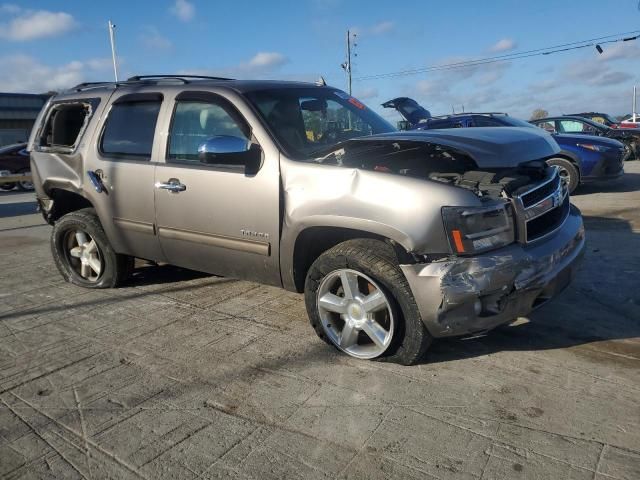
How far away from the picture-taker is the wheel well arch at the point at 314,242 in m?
3.40

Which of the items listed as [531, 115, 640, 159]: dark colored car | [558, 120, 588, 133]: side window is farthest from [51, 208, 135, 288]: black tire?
[558, 120, 588, 133]: side window

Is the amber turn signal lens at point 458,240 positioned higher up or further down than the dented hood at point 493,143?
further down

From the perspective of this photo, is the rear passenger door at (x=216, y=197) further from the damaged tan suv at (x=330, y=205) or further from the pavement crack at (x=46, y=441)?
the pavement crack at (x=46, y=441)

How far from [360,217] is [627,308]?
240cm

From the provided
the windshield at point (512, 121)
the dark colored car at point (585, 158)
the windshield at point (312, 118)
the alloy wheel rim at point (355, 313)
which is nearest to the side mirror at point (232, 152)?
the windshield at point (312, 118)

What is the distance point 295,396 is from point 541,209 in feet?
6.07

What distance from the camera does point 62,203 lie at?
5492 millimetres

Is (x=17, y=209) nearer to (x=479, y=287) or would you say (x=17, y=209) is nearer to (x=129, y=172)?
(x=129, y=172)

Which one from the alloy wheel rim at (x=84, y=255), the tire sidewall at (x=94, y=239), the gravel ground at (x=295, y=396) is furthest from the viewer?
the alloy wheel rim at (x=84, y=255)

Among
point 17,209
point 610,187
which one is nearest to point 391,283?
point 610,187

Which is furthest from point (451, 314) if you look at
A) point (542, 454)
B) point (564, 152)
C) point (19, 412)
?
point (564, 152)

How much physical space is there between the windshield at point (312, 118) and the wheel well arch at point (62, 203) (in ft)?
7.85

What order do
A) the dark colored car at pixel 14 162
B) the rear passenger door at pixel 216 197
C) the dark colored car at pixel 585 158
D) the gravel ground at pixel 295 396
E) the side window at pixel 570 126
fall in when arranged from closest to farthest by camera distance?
1. the gravel ground at pixel 295 396
2. the rear passenger door at pixel 216 197
3. the dark colored car at pixel 585 158
4. the side window at pixel 570 126
5. the dark colored car at pixel 14 162

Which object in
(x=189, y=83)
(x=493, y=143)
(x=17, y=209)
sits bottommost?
(x=17, y=209)
